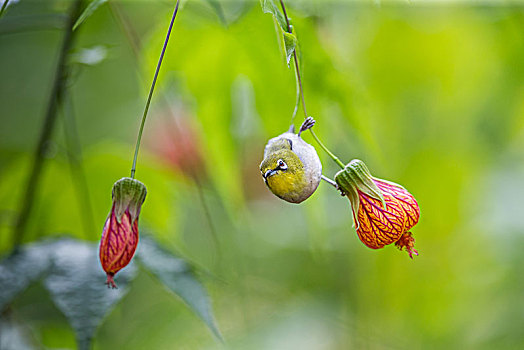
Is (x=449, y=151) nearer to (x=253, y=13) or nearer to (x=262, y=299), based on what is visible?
(x=262, y=299)

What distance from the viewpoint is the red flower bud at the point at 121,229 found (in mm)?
412

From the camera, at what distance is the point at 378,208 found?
1.44 feet

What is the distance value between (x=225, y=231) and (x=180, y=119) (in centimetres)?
28

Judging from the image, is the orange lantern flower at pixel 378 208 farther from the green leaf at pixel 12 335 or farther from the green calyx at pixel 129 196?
the green leaf at pixel 12 335

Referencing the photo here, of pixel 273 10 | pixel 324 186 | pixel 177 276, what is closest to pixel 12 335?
pixel 177 276

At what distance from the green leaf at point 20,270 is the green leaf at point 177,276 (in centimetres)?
10

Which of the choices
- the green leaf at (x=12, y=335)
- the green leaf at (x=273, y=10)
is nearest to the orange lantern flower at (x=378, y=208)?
the green leaf at (x=273, y=10)

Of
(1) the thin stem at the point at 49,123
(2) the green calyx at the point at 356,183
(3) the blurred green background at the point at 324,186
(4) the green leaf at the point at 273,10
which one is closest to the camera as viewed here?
(4) the green leaf at the point at 273,10

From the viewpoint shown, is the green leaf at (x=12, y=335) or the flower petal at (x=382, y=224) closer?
the flower petal at (x=382, y=224)

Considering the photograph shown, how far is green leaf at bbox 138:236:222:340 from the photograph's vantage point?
0.50 meters

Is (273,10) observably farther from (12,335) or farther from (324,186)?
(12,335)

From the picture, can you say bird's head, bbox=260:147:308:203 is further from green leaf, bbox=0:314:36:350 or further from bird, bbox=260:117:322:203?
green leaf, bbox=0:314:36:350

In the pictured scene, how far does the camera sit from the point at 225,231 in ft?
3.60

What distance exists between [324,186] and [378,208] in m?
0.27
